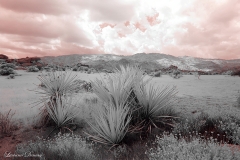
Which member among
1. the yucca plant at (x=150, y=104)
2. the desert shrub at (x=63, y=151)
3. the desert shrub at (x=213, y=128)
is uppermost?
the yucca plant at (x=150, y=104)

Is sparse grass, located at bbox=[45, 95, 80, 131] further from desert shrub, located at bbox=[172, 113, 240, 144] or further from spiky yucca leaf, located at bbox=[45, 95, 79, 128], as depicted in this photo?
desert shrub, located at bbox=[172, 113, 240, 144]

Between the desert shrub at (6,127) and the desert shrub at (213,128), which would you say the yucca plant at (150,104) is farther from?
the desert shrub at (6,127)

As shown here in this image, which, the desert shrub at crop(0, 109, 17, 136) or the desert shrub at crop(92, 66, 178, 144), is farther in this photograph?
the desert shrub at crop(0, 109, 17, 136)

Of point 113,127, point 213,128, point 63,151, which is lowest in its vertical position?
point 63,151

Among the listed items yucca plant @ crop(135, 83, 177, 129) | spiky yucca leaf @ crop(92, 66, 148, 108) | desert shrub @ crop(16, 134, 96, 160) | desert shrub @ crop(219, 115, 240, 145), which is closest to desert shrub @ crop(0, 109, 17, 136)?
desert shrub @ crop(16, 134, 96, 160)

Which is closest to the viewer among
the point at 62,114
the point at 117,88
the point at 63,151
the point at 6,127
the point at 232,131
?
the point at 63,151

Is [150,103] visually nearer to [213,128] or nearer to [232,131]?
[213,128]

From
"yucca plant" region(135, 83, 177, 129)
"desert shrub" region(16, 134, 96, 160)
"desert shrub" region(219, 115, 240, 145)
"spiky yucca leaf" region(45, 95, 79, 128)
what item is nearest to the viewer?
"desert shrub" region(16, 134, 96, 160)

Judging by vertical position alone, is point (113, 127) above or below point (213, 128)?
above

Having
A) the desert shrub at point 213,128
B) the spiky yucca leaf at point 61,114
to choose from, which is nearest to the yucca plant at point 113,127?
the desert shrub at point 213,128

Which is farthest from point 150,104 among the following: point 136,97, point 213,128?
point 213,128

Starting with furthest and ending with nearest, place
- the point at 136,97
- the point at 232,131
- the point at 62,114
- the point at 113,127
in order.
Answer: the point at 62,114 → the point at 136,97 → the point at 232,131 → the point at 113,127

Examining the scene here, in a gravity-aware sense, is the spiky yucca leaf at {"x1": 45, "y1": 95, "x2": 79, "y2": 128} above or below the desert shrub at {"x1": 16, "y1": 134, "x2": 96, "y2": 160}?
above

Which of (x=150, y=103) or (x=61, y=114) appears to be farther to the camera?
(x=61, y=114)
